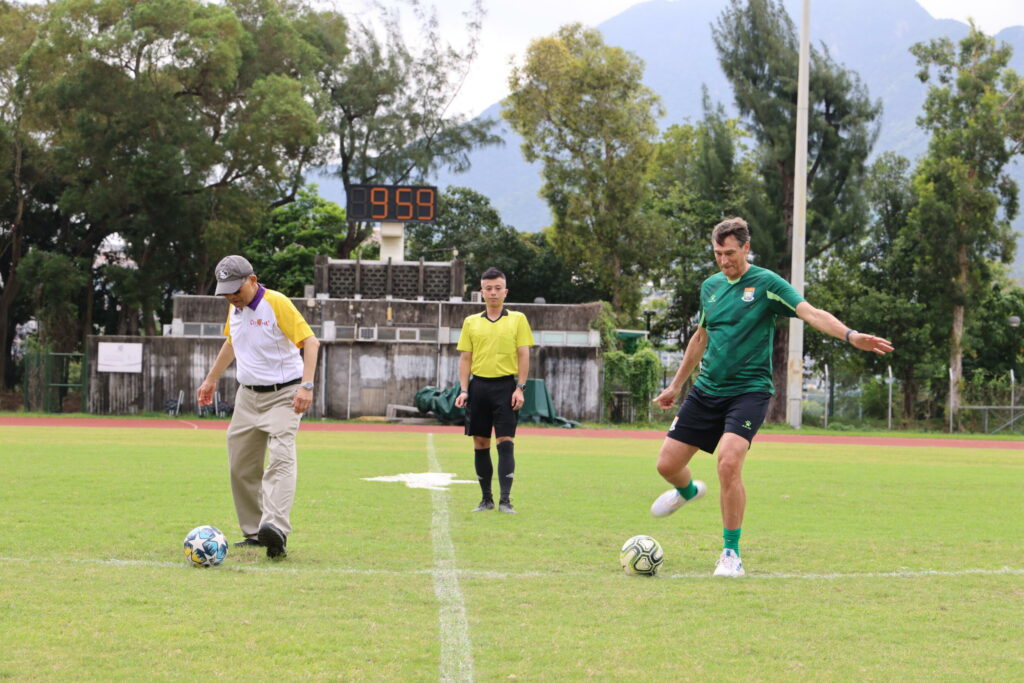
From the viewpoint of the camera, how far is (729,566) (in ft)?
25.2

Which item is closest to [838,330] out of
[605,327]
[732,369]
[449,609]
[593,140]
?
[732,369]

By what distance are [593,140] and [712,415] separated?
1856 inches

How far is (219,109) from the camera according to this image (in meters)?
46.3

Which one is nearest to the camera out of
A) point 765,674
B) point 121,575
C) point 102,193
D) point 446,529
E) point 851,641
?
point 765,674

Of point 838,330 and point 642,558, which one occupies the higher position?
A: point 838,330

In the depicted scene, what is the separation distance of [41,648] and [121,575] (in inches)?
76.5

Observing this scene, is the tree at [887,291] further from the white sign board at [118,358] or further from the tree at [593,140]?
the white sign board at [118,358]

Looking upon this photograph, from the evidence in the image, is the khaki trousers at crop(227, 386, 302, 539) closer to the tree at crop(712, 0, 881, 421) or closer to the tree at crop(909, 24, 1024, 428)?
the tree at crop(909, 24, 1024, 428)

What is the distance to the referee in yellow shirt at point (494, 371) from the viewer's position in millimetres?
10938

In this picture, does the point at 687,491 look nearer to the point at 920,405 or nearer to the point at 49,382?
the point at 49,382

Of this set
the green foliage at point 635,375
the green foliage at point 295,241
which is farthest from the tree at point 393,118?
the green foliage at point 635,375

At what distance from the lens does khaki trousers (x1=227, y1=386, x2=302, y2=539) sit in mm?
8156

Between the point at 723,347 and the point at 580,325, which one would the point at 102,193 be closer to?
the point at 580,325

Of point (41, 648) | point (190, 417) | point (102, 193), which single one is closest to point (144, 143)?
point (102, 193)
